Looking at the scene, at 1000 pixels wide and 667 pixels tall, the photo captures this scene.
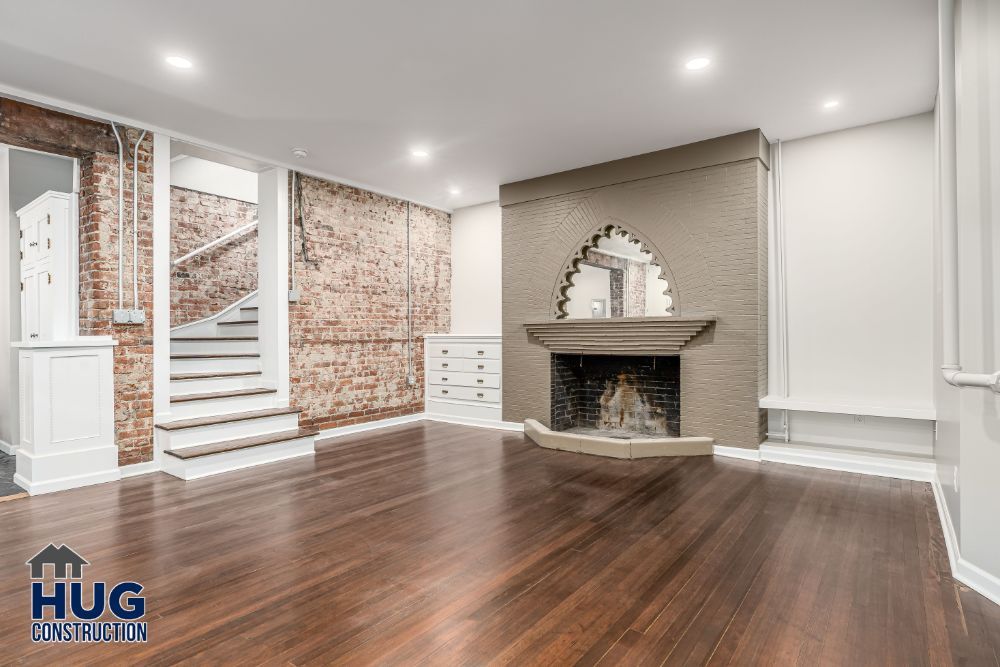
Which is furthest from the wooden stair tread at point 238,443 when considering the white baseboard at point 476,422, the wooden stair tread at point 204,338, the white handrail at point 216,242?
the white handrail at point 216,242

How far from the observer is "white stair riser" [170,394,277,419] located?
185 inches

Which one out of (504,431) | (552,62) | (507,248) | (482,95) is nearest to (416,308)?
(507,248)

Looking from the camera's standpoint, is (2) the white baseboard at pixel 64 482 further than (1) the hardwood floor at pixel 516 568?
Yes

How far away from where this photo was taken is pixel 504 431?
6102 mm

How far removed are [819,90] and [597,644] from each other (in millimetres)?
4064

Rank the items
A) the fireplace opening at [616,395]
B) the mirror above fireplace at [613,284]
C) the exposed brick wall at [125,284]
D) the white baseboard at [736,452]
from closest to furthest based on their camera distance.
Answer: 1. the exposed brick wall at [125,284]
2. the white baseboard at [736,452]
3. the fireplace opening at [616,395]
4. the mirror above fireplace at [613,284]

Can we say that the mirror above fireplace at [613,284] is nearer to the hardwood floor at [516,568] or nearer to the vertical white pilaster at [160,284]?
the hardwood floor at [516,568]

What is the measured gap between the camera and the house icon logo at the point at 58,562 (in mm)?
2498

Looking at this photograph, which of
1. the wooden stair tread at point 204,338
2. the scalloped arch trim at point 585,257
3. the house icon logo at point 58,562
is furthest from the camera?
the wooden stair tread at point 204,338

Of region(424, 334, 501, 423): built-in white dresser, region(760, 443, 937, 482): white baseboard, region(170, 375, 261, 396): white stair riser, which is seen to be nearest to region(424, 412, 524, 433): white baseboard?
region(424, 334, 501, 423): built-in white dresser

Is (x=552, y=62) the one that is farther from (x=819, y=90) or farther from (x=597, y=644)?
(x=597, y=644)

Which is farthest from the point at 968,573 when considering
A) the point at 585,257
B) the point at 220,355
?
the point at 220,355

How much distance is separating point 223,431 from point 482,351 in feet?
9.63

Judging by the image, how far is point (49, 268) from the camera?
4445mm
